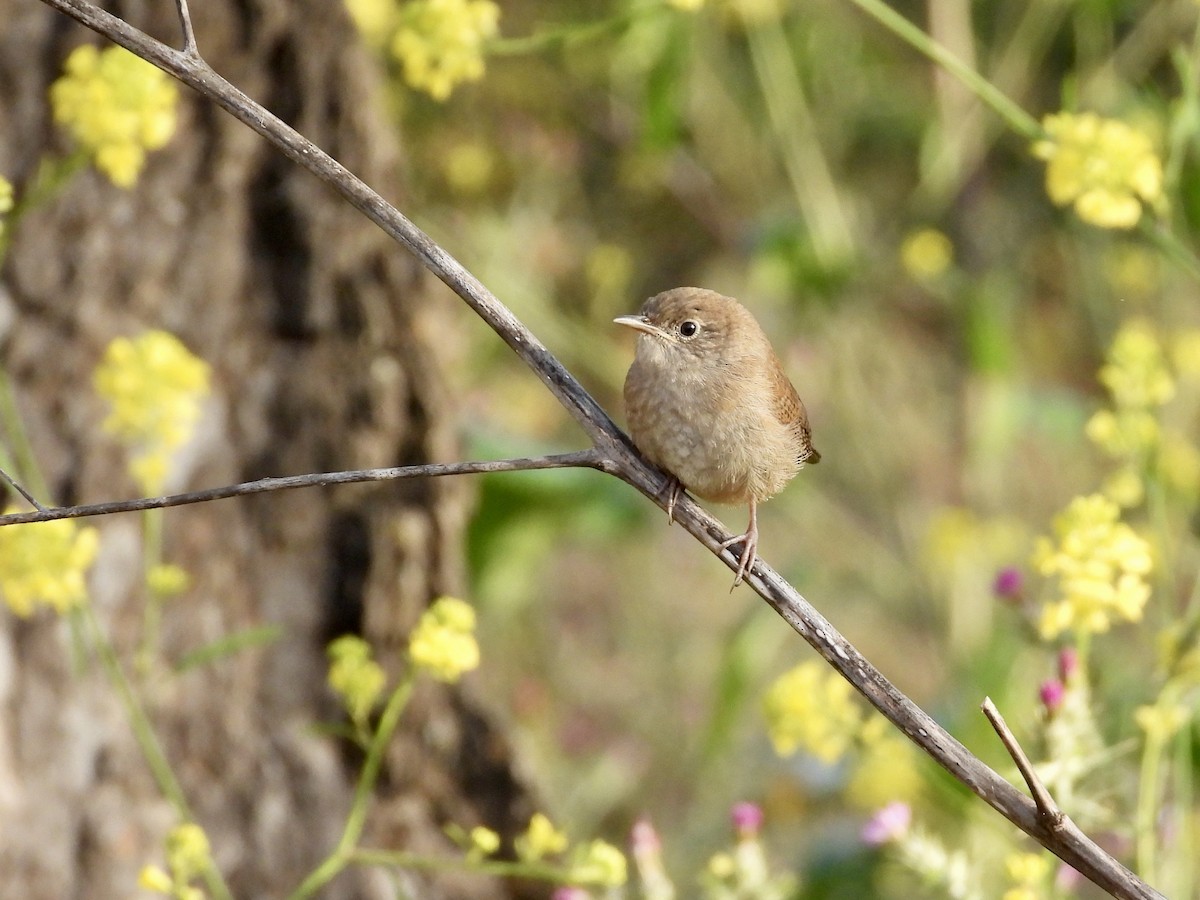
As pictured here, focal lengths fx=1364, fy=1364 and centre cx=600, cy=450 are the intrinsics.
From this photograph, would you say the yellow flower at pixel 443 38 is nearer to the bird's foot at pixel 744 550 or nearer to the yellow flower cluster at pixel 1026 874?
the bird's foot at pixel 744 550

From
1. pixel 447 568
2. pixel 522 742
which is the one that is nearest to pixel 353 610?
pixel 447 568

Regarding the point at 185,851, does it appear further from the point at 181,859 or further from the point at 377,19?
the point at 377,19

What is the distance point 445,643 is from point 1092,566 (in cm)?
113

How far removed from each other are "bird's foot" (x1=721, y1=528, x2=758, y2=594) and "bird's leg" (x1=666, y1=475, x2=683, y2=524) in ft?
0.39

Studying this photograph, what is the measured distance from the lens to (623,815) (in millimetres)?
5312

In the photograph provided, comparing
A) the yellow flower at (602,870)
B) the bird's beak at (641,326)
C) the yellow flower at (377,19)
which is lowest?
the yellow flower at (602,870)

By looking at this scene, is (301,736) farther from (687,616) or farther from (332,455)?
(687,616)


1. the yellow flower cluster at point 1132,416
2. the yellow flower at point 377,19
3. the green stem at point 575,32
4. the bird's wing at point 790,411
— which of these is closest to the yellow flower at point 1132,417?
the yellow flower cluster at point 1132,416

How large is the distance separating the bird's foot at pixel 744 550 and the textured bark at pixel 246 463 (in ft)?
2.98

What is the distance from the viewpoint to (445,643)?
240 centimetres

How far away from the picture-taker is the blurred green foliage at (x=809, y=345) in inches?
161

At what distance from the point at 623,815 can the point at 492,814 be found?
2.05 metres

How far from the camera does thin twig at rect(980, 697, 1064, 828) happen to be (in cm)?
172

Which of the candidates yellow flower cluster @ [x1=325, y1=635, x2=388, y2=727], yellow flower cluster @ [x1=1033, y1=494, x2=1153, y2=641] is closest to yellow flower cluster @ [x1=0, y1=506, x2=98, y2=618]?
yellow flower cluster @ [x1=325, y1=635, x2=388, y2=727]
